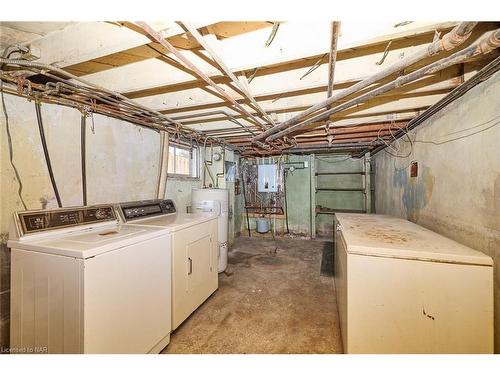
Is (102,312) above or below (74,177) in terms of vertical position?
below

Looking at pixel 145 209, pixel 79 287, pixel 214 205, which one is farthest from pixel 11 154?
pixel 214 205

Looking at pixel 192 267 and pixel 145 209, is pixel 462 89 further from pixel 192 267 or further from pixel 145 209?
pixel 145 209

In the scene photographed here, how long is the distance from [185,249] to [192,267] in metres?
0.26

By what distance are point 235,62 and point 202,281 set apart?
2.31 m

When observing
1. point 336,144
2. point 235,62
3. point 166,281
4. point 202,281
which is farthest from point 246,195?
point 235,62

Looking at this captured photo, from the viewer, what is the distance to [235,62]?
147 cm

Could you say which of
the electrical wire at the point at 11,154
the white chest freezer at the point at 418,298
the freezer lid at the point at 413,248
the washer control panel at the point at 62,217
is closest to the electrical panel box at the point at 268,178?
the freezer lid at the point at 413,248

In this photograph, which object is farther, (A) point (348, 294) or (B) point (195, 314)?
(B) point (195, 314)

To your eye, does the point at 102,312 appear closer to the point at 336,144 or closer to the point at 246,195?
the point at 336,144

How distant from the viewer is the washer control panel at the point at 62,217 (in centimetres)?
143

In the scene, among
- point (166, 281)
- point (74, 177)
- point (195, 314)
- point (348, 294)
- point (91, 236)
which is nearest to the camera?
point (348, 294)

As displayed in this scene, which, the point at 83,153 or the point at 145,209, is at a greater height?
the point at 83,153

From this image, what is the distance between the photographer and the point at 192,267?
2225 millimetres

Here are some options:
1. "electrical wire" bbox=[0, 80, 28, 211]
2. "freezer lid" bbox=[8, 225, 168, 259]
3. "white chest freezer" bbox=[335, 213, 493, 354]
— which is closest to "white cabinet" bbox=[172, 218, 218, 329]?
"freezer lid" bbox=[8, 225, 168, 259]
